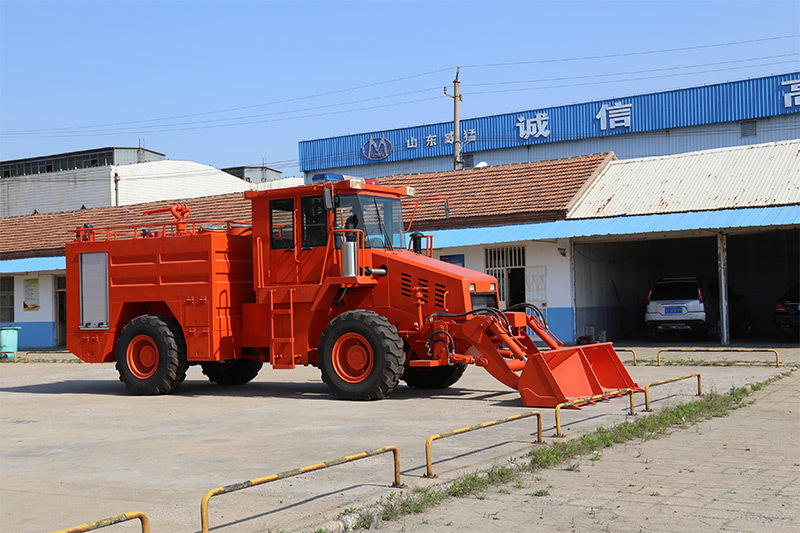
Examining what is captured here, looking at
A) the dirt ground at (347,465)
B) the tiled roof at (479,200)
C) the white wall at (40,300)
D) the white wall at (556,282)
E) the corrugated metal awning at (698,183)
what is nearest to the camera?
the dirt ground at (347,465)

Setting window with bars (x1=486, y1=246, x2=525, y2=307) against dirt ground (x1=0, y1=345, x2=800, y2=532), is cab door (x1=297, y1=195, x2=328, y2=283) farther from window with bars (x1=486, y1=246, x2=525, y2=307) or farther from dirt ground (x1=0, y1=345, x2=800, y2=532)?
window with bars (x1=486, y1=246, x2=525, y2=307)

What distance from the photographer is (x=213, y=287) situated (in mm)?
14578

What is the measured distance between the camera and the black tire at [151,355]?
48.2 ft

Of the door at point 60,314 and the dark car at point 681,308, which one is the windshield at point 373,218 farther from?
the door at point 60,314

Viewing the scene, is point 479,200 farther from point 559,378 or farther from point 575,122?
point 575,122

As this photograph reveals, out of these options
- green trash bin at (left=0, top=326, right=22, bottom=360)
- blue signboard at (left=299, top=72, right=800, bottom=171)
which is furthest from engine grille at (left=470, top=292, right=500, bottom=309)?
blue signboard at (left=299, top=72, right=800, bottom=171)

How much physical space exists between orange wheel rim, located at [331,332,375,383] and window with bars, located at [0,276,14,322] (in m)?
25.4

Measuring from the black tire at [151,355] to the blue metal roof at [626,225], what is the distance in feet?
39.6

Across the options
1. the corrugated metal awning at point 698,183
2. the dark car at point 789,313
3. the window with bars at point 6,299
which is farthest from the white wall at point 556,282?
the window with bars at point 6,299

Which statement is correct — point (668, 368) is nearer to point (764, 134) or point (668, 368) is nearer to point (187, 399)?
point (187, 399)

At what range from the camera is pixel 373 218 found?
552 inches

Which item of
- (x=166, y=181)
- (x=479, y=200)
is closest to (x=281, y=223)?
(x=479, y=200)

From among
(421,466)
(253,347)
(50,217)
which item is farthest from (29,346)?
(421,466)

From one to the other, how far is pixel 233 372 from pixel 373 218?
15.8 feet
